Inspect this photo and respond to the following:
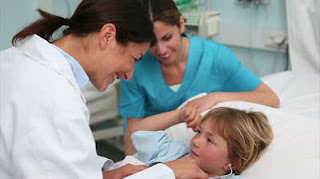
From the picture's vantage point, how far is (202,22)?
276cm

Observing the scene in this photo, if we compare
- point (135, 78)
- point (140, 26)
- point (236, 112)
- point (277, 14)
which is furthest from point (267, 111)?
point (277, 14)

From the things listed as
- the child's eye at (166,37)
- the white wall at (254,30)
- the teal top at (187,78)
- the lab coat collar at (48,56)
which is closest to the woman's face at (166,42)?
the child's eye at (166,37)

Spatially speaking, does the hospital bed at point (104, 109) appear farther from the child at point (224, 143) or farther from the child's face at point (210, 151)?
the child's face at point (210, 151)

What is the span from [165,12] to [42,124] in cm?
88

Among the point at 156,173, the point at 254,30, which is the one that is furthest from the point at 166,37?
the point at 254,30

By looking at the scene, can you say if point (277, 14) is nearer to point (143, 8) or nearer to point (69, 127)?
point (143, 8)

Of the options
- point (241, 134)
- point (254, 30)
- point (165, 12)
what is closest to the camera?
point (241, 134)

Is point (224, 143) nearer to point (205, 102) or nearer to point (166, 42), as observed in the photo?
point (205, 102)

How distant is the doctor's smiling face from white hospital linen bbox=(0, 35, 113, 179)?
146mm

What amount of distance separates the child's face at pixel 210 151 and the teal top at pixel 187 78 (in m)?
0.49

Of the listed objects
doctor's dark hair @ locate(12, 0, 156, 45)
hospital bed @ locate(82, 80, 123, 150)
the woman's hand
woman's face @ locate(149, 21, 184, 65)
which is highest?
doctor's dark hair @ locate(12, 0, 156, 45)

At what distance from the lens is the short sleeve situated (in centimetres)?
188

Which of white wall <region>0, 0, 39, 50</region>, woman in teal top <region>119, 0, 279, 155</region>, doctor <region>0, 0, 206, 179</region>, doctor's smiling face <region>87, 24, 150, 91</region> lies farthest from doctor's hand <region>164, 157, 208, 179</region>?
white wall <region>0, 0, 39, 50</region>

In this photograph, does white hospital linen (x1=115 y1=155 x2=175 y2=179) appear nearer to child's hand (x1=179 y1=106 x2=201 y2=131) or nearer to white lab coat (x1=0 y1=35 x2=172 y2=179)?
white lab coat (x1=0 y1=35 x2=172 y2=179)
